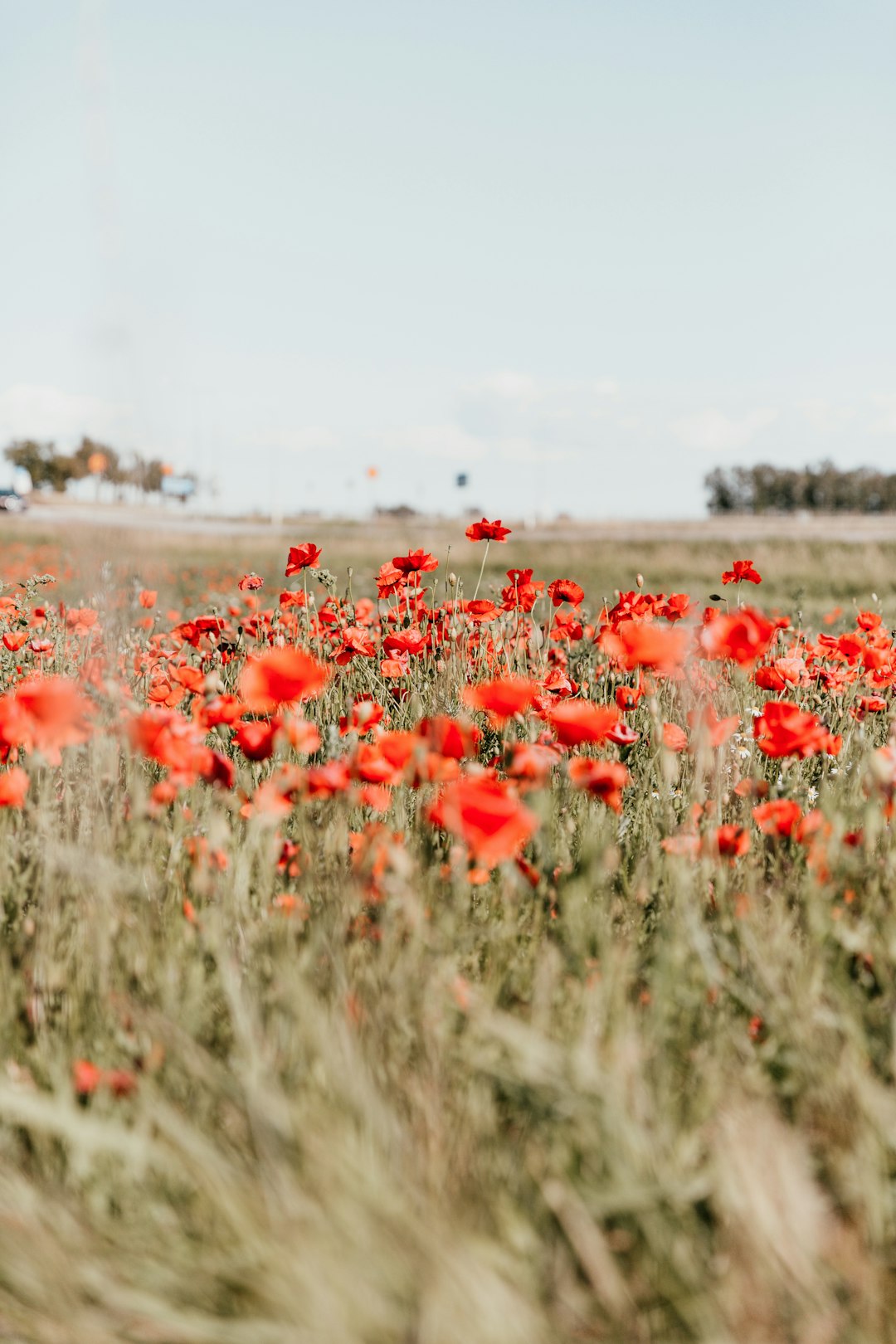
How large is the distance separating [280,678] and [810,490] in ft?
363

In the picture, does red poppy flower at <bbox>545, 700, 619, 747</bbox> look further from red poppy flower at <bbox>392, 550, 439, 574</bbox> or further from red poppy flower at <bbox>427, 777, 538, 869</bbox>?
red poppy flower at <bbox>392, 550, 439, 574</bbox>

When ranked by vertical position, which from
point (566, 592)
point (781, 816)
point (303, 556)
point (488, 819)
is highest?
point (303, 556)

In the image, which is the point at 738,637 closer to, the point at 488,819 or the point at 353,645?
the point at 488,819

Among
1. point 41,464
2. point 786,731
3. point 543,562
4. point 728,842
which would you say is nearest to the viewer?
point 728,842

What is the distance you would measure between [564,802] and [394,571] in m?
1.17

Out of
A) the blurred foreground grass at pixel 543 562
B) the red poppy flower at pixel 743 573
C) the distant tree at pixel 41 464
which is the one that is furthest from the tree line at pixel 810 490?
the red poppy flower at pixel 743 573

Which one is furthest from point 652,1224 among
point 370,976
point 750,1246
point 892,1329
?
point 370,976

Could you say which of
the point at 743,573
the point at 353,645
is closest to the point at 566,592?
the point at 743,573

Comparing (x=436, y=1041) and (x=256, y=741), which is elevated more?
(x=256, y=741)

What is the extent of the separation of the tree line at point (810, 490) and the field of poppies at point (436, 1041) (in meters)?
104

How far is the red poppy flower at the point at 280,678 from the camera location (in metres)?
1.52

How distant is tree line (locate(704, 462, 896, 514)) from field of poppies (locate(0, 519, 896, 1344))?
340 ft

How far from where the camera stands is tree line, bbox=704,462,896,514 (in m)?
102

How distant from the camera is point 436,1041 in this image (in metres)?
1.14
